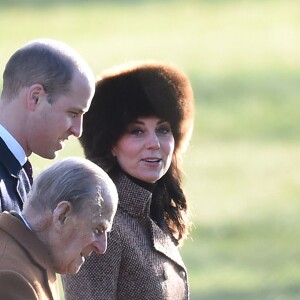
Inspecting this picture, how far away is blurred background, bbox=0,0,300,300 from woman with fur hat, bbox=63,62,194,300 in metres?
6.15

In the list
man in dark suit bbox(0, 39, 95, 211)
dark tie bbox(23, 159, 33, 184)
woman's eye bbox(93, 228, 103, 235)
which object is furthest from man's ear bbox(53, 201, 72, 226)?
dark tie bbox(23, 159, 33, 184)

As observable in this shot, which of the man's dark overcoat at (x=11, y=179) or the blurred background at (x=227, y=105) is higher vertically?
the blurred background at (x=227, y=105)

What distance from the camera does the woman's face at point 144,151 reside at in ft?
18.9

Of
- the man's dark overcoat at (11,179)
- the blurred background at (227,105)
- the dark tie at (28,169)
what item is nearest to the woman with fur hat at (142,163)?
the dark tie at (28,169)

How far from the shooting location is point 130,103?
5.85 metres

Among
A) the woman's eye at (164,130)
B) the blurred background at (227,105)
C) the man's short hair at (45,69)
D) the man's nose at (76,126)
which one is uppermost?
the blurred background at (227,105)

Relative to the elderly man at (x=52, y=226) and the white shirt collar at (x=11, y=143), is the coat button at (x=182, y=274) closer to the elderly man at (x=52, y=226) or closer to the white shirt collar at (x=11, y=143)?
the white shirt collar at (x=11, y=143)

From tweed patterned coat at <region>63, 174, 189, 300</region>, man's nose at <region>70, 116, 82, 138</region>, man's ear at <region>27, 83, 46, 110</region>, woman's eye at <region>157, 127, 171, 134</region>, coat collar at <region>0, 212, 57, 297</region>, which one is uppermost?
woman's eye at <region>157, 127, 171, 134</region>

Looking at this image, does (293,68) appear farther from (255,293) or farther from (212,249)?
(255,293)

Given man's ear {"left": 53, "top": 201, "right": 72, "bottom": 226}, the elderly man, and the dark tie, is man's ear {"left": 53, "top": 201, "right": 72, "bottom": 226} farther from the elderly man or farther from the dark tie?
the dark tie

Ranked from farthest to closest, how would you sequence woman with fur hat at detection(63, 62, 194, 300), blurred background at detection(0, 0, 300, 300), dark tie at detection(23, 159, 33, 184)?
blurred background at detection(0, 0, 300, 300) < woman with fur hat at detection(63, 62, 194, 300) < dark tie at detection(23, 159, 33, 184)

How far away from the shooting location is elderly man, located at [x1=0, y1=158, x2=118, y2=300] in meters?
4.47

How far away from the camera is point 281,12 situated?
A: 2697cm

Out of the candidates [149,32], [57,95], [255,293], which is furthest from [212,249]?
[149,32]
